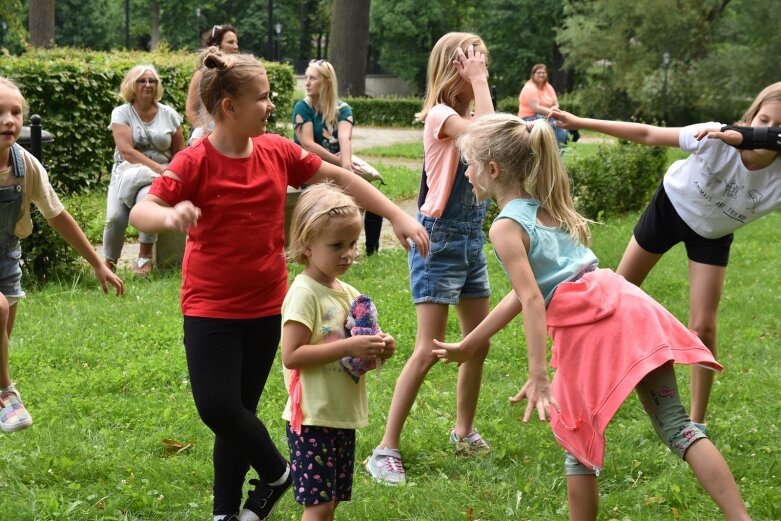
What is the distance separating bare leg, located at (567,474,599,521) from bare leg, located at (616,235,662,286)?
1.75 metres

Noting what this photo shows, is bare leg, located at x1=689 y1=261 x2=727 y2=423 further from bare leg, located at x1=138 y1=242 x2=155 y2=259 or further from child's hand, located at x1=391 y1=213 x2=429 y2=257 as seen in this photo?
bare leg, located at x1=138 y1=242 x2=155 y2=259

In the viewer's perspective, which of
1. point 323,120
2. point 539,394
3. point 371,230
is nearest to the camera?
point 539,394

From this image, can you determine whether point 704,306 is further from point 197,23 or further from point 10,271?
point 197,23

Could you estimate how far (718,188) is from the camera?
4.70m

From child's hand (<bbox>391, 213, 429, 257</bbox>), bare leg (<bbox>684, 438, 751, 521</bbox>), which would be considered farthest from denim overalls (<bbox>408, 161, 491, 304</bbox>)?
bare leg (<bbox>684, 438, 751, 521</bbox>)

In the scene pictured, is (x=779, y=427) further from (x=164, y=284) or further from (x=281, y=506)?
(x=164, y=284)

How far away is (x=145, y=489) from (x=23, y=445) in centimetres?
86

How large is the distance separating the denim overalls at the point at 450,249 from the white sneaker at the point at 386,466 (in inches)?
29.0

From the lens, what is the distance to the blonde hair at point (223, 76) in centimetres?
368

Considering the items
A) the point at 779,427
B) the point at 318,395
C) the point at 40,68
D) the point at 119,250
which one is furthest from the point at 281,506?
the point at 40,68

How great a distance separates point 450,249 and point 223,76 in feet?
4.82

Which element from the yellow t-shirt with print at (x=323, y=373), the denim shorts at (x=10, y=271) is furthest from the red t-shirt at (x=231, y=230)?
the denim shorts at (x=10, y=271)

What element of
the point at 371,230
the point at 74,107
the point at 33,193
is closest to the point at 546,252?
the point at 33,193

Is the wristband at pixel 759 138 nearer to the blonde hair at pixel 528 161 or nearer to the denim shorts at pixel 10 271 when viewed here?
the blonde hair at pixel 528 161
